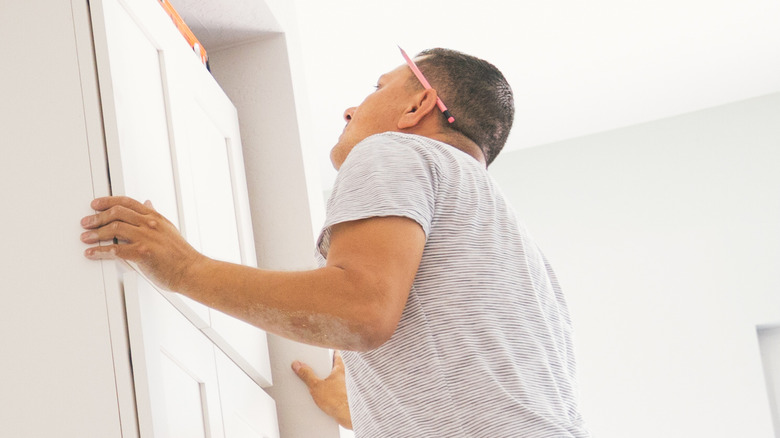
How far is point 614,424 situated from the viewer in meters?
4.19

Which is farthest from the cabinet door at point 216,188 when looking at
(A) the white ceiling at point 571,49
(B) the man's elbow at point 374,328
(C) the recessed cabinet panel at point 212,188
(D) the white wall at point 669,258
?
(D) the white wall at point 669,258

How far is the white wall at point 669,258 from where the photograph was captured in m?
4.09

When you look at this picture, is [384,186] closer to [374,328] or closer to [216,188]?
[374,328]

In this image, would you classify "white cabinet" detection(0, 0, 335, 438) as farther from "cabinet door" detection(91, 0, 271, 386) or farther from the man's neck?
the man's neck

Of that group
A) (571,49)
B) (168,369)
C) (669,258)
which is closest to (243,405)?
(168,369)

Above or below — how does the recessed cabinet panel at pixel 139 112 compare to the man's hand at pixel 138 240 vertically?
above

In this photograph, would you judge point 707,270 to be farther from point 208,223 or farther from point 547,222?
point 208,223

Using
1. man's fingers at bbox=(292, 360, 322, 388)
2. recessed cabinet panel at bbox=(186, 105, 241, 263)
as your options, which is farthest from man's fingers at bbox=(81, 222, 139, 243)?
man's fingers at bbox=(292, 360, 322, 388)

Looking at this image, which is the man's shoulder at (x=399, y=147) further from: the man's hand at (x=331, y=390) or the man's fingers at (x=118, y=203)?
the man's hand at (x=331, y=390)

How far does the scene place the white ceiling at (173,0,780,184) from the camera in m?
3.37

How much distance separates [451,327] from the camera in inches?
33.9

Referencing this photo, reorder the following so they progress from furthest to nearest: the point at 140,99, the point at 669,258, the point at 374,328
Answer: the point at 669,258 < the point at 140,99 < the point at 374,328

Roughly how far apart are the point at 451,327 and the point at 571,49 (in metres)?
3.05

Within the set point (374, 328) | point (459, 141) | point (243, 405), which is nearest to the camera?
point (374, 328)
